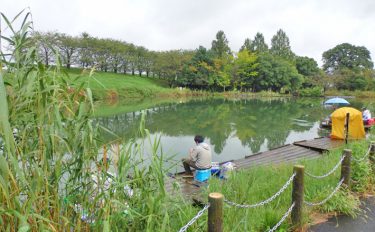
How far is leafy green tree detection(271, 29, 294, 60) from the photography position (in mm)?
50319

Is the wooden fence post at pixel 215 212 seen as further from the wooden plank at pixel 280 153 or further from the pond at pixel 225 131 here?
the pond at pixel 225 131

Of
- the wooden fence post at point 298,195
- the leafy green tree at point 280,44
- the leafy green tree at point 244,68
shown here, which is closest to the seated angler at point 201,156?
the wooden fence post at point 298,195

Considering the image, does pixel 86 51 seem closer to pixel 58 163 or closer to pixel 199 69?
pixel 199 69

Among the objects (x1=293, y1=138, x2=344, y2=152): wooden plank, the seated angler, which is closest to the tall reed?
the seated angler

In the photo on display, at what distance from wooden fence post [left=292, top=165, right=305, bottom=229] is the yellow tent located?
6.53 m

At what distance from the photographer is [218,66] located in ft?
130

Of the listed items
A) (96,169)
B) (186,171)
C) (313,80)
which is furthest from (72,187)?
(313,80)

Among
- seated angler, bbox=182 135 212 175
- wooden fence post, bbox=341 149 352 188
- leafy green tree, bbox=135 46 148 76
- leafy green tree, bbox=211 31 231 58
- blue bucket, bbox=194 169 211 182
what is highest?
leafy green tree, bbox=211 31 231 58

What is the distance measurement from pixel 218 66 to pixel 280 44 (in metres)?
17.4

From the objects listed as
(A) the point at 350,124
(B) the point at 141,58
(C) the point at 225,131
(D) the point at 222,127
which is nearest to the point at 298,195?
(A) the point at 350,124

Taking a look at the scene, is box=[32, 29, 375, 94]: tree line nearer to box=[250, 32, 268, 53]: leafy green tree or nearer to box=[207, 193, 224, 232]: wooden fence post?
box=[250, 32, 268, 53]: leafy green tree

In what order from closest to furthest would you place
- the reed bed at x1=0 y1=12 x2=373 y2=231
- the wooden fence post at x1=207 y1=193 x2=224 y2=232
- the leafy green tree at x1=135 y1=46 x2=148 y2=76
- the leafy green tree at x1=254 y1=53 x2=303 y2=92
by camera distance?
the reed bed at x1=0 y1=12 x2=373 y2=231 → the wooden fence post at x1=207 y1=193 x2=224 y2=232 → the leafy green tree at x1=254 y1=53 x2=303 y2=92 → the leafy green tree at x1=135 y1=46 x2=148 y2=76

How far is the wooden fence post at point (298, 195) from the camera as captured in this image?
278 centimetres

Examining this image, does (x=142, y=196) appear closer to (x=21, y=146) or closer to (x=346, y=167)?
(x=21, y=146)
